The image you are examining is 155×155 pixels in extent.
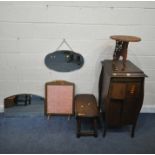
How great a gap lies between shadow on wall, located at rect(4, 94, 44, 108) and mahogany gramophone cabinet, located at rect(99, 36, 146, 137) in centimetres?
106

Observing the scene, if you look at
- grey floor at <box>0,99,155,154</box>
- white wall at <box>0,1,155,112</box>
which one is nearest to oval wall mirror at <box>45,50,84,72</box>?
white wall at <box>0,1,155,112</box>

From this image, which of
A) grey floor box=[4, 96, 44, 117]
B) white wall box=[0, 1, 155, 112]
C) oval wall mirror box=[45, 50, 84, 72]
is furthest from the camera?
grey floor box=[4, 96, 44, 117]

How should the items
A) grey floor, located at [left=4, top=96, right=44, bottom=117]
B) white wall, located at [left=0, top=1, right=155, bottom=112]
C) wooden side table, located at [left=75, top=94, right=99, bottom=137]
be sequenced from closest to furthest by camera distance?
wooden side table, located at [left=75, top=94, right=99, bottom=137]
white wall, located at [left=0, top=1, right=155, bottom=112]
grey floor, located at [left=4, top=96, right=44, bottom=117]

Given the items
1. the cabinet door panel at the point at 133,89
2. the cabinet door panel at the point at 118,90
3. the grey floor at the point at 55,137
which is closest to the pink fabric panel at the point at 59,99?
the grey floor at the point at 55,137

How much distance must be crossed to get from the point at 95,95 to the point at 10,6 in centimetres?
162

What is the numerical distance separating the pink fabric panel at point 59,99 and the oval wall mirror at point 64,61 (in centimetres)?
26

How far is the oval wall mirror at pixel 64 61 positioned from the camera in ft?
9.45

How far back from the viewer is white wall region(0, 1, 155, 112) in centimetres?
269

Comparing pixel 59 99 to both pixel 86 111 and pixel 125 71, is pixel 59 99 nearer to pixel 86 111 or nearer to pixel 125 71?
pixel 86 111

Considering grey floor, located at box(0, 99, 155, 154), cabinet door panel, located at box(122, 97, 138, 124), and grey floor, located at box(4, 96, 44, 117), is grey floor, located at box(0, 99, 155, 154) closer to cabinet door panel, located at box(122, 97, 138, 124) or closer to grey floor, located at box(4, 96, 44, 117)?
grey floor, located at box(4, 96, 44, 117)

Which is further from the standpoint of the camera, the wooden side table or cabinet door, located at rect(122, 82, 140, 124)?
the wooden side table

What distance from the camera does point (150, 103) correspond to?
3.19 meters

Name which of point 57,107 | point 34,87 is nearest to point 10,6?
point 34,87

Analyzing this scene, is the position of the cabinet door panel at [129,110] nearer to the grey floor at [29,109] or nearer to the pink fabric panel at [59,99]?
the pink fabric panel at [59,99]
